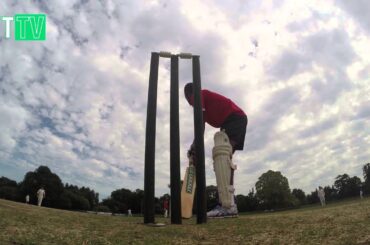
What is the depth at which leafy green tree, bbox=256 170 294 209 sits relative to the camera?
7381 cm

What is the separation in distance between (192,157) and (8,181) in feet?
329

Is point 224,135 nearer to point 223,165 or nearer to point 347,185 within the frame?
point 223,165

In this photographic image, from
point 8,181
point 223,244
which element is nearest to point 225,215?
point 223,244

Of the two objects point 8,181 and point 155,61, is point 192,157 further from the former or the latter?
point 8,181

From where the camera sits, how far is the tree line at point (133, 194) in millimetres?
74812

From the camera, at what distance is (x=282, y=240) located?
27.0ft

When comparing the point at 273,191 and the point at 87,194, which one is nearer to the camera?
the point at 273,191

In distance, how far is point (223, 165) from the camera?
16125mm

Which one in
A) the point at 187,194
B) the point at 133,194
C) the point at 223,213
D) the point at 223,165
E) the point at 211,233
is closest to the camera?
the point at 211,233

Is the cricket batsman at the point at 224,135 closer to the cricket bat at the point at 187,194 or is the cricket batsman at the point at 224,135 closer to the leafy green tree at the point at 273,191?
the cricket bat at the point at 187,194

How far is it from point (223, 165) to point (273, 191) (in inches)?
2386

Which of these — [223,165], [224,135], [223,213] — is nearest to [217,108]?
[224,135]

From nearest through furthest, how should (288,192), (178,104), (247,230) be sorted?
1. (247,230)
2. (178,104)
3. (288,192)

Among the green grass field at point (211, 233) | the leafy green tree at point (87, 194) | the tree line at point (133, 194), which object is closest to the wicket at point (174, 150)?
the green grass field at point (211, 233)
